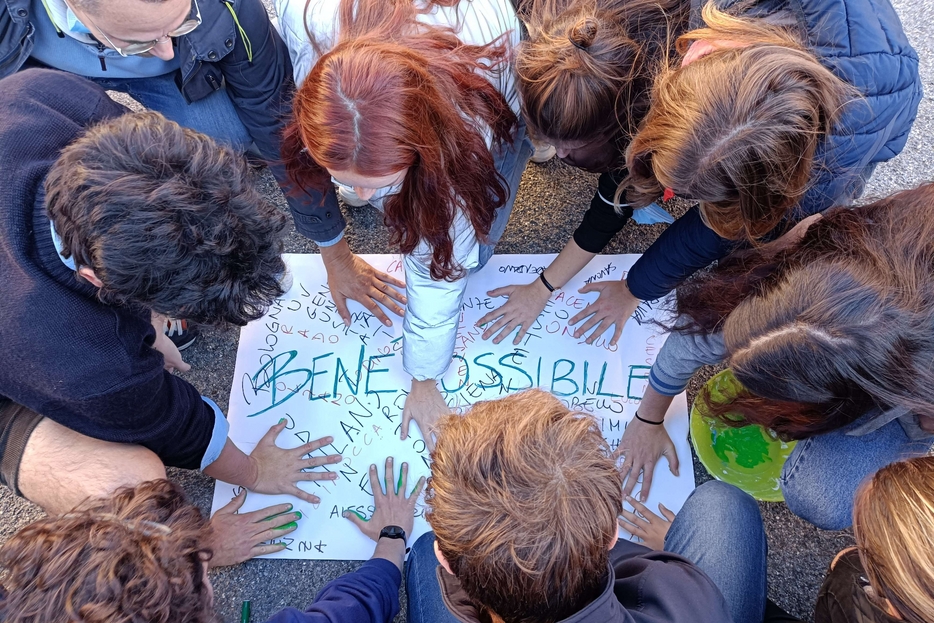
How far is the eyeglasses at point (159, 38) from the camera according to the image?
0.92 m

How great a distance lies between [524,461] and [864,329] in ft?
1.70

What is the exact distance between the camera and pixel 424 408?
4.04ft

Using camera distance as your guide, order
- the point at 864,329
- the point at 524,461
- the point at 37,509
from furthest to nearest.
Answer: the point at 37,509 → the point at 864,329 → the point at 524,461

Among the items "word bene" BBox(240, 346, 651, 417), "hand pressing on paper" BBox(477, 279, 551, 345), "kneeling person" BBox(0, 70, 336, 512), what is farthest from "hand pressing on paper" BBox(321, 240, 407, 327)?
"kneeling person" BBox(0, 70, 336, 512)

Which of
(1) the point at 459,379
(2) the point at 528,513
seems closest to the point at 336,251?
(1) the point at 459,379

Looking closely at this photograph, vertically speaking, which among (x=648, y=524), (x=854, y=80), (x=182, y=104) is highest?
A: (x=854, y=80)

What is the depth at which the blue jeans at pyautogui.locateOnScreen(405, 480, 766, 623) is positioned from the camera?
0.94 metres

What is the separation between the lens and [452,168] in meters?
0.90

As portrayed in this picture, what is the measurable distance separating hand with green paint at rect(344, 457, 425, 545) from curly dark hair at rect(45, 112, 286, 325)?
1.75 feet

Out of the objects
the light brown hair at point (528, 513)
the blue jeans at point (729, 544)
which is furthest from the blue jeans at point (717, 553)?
the light brown hair at point (528, 513)

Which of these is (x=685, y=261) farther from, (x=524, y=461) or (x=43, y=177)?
(x=43, y=177)

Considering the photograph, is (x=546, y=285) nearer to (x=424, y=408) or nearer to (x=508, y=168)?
(x=508, y=168)

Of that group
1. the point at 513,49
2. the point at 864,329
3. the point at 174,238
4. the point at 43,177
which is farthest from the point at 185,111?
the point at 864,329

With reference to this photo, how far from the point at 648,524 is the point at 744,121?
0.82 meters
